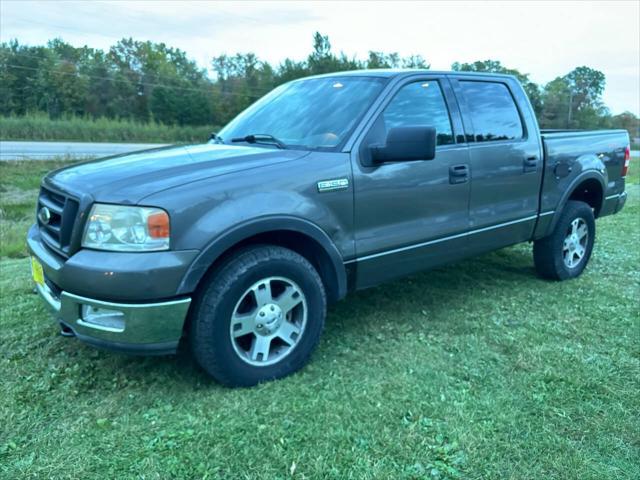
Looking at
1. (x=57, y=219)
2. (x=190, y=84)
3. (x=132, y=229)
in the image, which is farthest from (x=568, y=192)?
(x=190, y=84)

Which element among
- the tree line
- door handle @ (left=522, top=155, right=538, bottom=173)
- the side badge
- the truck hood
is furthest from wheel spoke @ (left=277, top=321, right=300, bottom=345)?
the tree line

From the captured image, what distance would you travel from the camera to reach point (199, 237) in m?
2.70

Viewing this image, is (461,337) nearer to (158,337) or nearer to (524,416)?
(524,416)

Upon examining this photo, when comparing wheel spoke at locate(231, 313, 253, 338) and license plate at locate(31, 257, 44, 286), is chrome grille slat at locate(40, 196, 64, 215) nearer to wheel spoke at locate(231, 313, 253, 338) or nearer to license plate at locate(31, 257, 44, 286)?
license plate at locate(31, 257, 44, 286)

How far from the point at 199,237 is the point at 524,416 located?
6.18ft

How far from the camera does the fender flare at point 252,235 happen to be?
8.87ft

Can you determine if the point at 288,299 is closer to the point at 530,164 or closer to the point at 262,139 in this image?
the point at 262,139

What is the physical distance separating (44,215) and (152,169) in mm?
765

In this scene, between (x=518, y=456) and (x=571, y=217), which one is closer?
(x=518, y=456)

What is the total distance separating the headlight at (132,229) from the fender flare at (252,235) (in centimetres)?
19

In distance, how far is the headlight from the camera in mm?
2627

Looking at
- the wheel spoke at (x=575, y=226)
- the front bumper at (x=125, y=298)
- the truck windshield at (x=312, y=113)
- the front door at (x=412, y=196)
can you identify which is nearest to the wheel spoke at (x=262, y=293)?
the front bumper at (x=125, y=298)

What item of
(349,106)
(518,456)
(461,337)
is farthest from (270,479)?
(349,106)

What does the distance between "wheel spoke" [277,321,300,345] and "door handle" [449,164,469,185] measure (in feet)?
5.14
